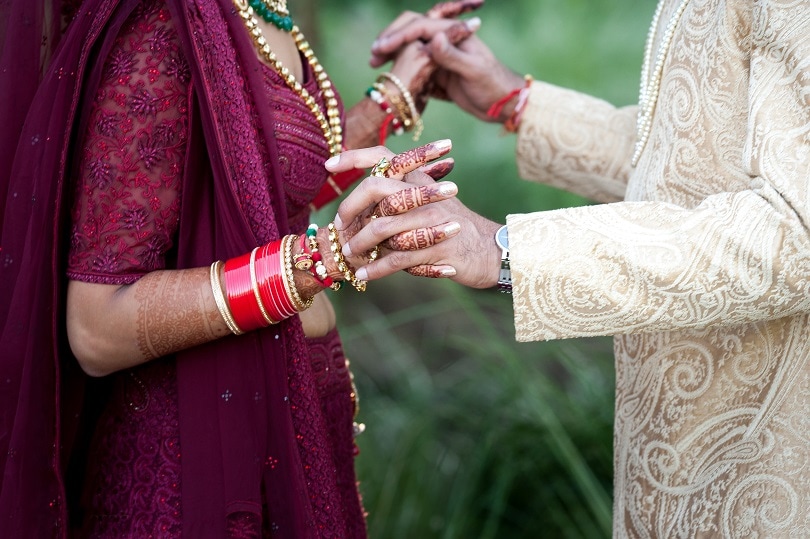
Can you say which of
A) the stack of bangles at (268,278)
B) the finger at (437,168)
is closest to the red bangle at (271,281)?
the stack of bangles at (268,278)

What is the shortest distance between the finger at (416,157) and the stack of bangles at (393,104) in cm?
73

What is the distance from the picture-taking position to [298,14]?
10.2 ft

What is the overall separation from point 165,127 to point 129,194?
11 cm

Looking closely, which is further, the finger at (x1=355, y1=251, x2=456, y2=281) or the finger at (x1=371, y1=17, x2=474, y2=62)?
the finger at (x1=371, y1=17, x2=474, y2=62)

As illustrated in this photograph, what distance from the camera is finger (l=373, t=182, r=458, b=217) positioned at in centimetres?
114

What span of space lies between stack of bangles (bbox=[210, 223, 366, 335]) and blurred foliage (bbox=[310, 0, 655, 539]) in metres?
1.33

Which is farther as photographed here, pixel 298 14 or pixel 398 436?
pixel 298 14

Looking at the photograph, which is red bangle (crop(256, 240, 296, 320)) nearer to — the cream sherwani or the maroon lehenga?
the maroon lehenga

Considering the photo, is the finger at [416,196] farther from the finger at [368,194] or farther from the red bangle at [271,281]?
the red bangle at [271,281]

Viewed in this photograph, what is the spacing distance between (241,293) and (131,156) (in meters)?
0.24

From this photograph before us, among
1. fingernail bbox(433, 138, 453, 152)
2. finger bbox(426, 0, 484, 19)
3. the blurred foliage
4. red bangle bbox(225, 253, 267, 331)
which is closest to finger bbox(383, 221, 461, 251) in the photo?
fingernail bbox(433, 138, 453, 152)

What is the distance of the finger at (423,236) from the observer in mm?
1177

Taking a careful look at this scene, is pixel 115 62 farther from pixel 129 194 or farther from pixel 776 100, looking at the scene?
pixel 776 100

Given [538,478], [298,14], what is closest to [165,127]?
[538,478]
